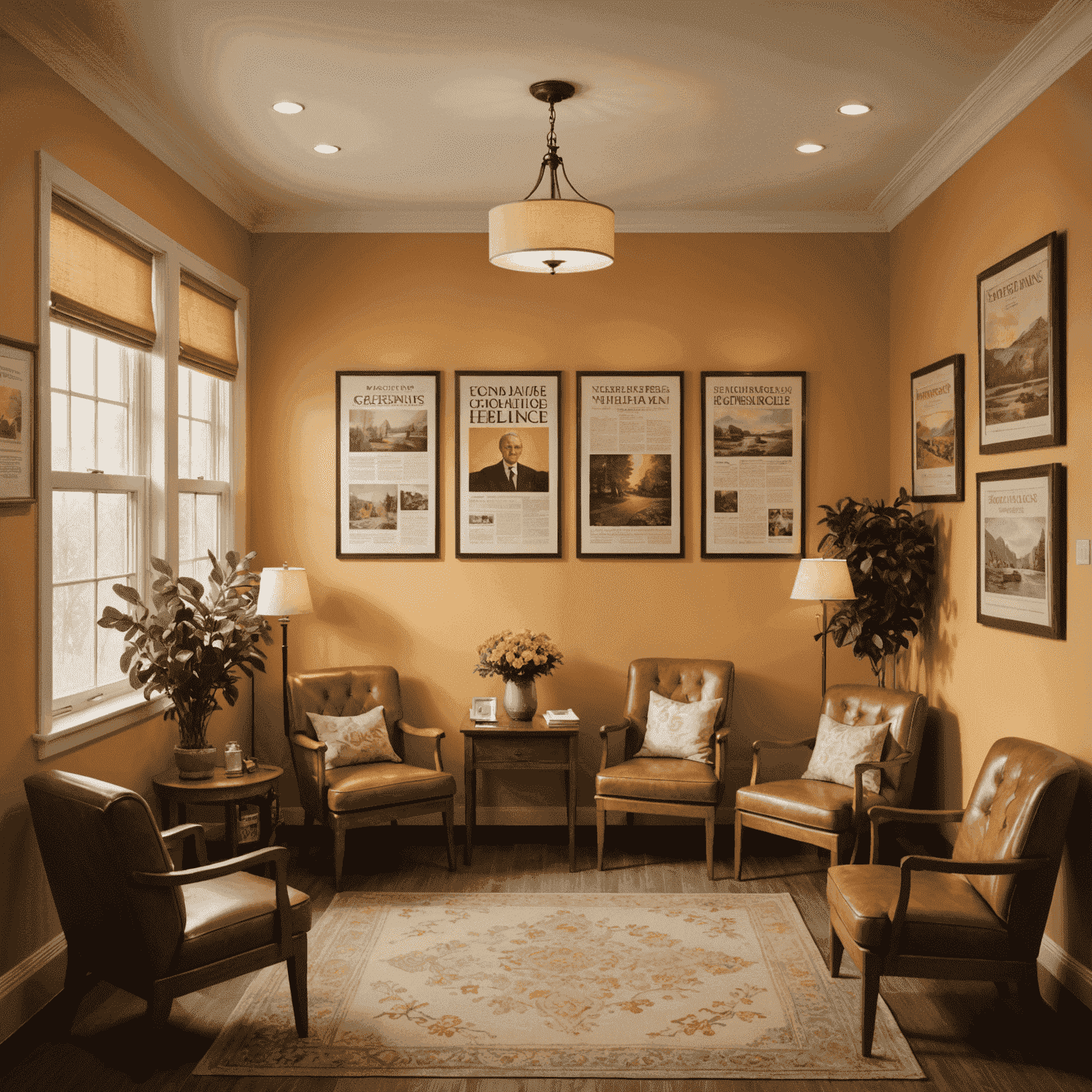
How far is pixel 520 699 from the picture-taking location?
5090 mm

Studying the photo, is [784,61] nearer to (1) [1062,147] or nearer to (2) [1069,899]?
(1) [1062,147]

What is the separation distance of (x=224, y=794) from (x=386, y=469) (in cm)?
214

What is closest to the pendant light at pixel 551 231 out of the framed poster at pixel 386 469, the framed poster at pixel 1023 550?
the framed poster at pixel 1023 550

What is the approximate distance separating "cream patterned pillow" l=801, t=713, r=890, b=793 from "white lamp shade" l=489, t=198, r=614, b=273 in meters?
2.59

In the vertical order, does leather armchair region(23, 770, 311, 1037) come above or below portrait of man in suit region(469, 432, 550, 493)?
below

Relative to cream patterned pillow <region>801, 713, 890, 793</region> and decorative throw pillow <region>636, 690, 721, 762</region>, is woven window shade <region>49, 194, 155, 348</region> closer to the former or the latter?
decorative throw pillow <region>636, 690, 721, 762</region>

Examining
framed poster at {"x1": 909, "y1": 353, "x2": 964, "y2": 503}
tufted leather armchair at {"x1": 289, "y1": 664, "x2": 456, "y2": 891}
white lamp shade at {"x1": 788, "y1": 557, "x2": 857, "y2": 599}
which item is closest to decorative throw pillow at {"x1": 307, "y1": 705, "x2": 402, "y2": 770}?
tufted leather armchair at {"x1": 289, "y1": 664, "x2": 456, "y2": 891}

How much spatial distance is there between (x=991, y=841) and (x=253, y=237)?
4.88 metres

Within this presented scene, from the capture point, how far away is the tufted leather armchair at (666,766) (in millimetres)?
4672

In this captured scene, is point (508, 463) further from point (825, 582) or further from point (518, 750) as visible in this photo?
point (825, 582)

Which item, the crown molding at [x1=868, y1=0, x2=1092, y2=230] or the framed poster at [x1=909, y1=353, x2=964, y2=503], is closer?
the crown molding at [x1=868, y1=0, x2=1092, y2=230]

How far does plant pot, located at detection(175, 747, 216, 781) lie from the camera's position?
4.23 m

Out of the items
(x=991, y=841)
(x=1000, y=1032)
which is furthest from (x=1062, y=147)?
(x=1000, y=1032)

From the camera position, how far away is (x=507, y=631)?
5258 millimetres
